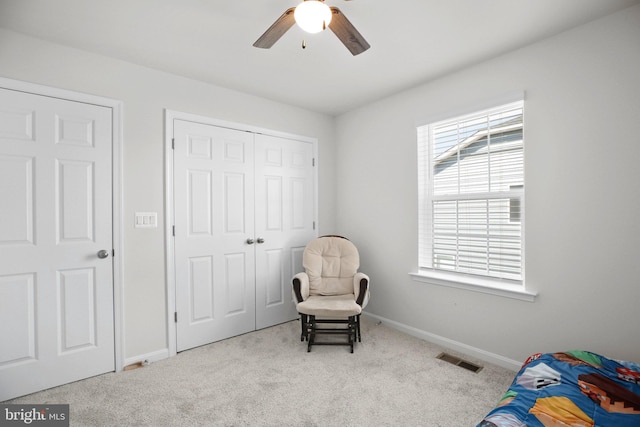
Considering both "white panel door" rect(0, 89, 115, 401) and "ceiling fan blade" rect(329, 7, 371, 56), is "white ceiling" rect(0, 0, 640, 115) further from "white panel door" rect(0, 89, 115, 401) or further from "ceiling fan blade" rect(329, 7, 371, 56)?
"white panel door" rect(0, 89, 115, 401)

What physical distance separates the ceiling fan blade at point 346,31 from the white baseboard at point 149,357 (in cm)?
285

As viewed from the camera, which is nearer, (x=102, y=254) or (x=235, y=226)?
(x=102, y=254)

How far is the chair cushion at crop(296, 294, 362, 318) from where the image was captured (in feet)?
9.16

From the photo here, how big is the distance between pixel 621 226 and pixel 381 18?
2055mm

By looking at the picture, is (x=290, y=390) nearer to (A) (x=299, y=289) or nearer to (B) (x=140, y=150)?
(A) (x=299, y=289)

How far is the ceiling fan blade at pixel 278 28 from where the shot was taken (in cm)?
164

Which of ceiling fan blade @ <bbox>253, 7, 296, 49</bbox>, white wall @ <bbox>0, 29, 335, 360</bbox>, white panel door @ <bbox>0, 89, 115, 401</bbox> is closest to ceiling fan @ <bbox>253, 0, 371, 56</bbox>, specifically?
ceiling fan blade @ <bbox>253, 7, 296, 49</bbox>

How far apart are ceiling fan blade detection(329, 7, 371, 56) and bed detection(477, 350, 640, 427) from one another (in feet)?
6.82

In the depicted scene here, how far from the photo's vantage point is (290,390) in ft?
7.27

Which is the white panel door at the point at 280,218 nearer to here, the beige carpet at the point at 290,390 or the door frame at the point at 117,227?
the beige carpet at the point at 290,390

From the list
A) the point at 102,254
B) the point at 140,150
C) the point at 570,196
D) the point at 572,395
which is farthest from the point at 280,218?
the point at 572,395

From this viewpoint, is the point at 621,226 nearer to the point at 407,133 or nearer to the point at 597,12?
the point at 597,12

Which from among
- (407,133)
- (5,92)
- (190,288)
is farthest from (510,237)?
(5,92)
